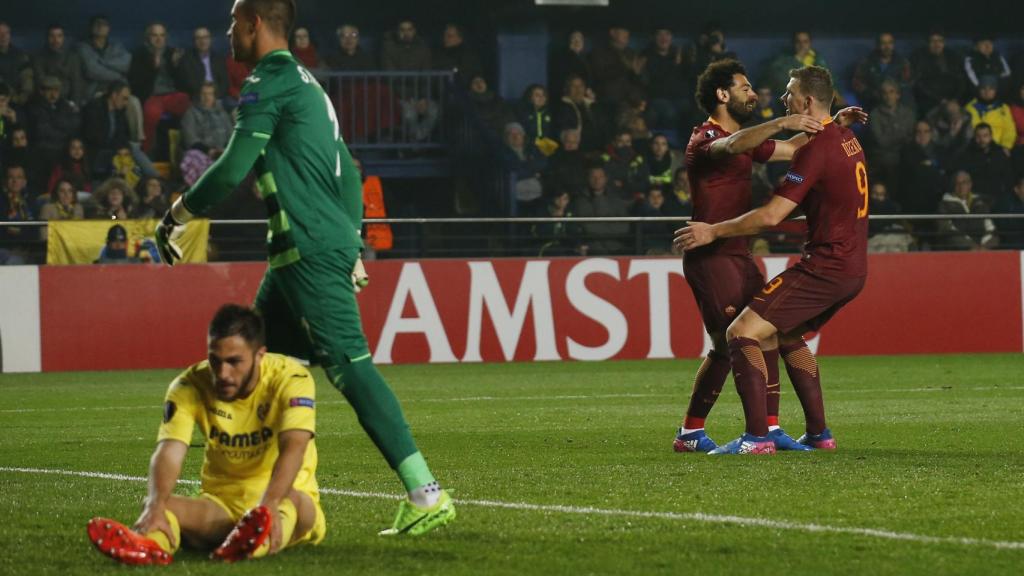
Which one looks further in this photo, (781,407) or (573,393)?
(573,393)

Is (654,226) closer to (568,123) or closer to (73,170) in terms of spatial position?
(568,123)

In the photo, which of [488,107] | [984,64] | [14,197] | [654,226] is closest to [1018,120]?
[984,64]

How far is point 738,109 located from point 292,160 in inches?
131

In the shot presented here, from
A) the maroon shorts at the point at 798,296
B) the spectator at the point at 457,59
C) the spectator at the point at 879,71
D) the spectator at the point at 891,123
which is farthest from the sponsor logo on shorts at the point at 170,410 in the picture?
the spectator at the point at 879,71

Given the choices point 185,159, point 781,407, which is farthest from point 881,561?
point 185,159

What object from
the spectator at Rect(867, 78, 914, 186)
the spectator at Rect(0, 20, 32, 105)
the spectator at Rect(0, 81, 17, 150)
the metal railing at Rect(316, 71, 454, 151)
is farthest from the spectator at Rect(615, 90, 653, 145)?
the spectator at Rect(0, 81, 17, 150)

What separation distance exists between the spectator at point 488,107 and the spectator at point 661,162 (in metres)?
1.98

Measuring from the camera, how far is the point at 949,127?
21.1m

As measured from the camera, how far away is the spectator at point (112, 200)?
17422mm

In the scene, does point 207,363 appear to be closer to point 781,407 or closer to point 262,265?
point 781,407

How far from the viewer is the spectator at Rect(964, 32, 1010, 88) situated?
72.0 ft

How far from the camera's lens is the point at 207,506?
5.13 meters

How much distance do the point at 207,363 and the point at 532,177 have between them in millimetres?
14882

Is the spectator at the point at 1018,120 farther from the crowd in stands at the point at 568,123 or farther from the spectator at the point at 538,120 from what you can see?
the spectator at the point at 538,120
